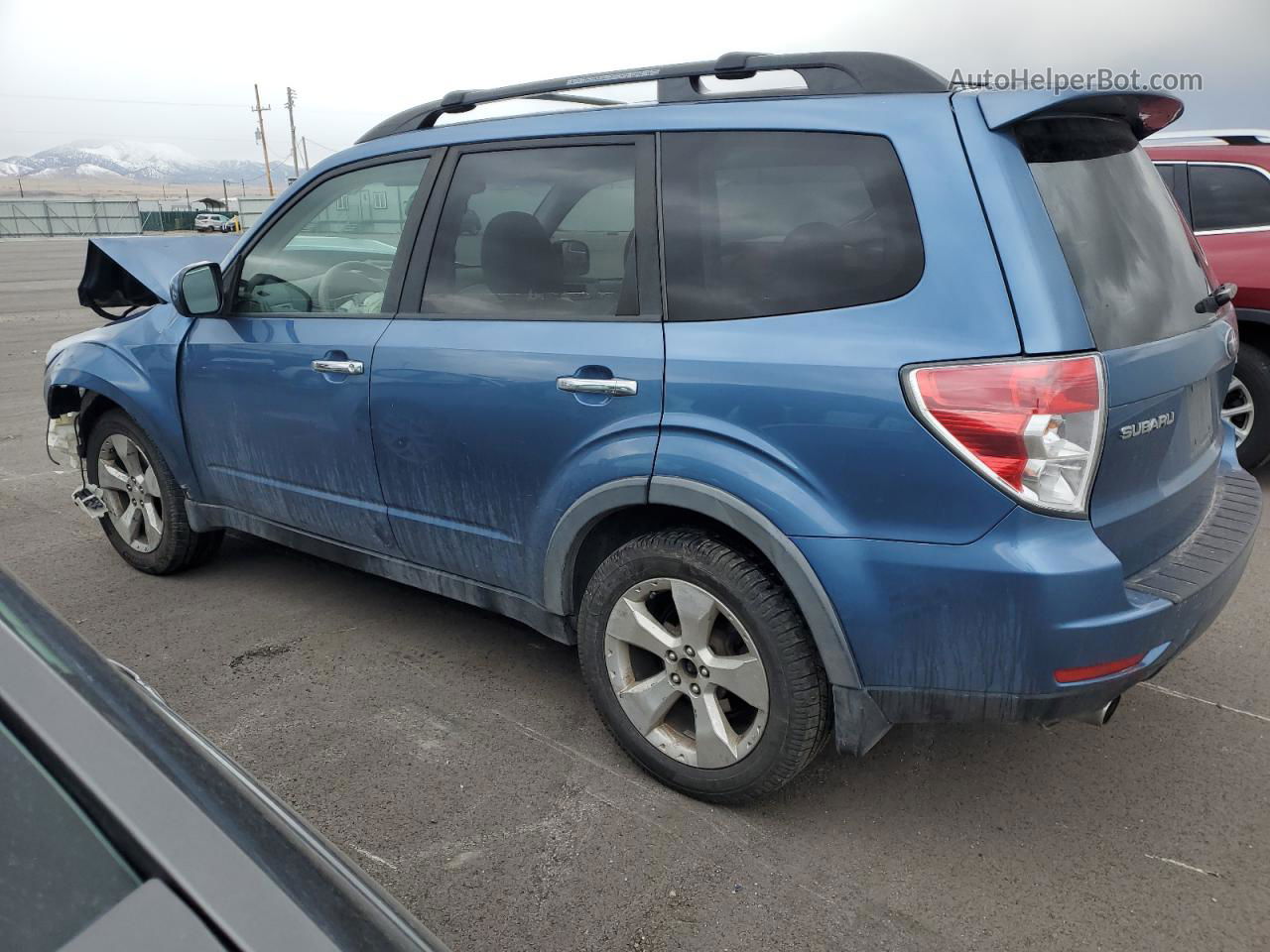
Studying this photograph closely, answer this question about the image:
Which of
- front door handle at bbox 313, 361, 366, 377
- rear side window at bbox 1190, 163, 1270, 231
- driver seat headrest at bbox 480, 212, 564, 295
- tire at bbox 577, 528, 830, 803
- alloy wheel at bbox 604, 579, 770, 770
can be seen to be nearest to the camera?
tire at bbox 577, 528, 830, 803

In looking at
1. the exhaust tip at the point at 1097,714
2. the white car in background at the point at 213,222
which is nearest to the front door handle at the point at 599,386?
the exhaust tip at the point at 1097,714

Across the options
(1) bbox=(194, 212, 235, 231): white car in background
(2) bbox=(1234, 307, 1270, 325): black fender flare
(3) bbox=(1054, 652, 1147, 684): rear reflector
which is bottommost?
(3) bbox=(1054, 652, 1147, 684): rear reflector

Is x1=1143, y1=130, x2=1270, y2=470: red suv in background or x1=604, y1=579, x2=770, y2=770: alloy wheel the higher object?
x1=1143, y1=130, x2=1270, y2=470: red suv in background

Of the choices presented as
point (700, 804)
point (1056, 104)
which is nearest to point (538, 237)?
point (1056, 104)

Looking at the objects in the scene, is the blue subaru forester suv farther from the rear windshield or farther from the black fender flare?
the black fender flare

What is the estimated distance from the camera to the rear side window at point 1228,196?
18.9 feet

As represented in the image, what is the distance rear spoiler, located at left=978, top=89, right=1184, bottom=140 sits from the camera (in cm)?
229

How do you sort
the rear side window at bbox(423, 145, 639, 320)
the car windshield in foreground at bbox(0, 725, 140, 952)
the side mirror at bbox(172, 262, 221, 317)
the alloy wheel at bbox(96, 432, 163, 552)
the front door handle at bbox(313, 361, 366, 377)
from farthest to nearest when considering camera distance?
the alloy wheel at bbox(96, 432, 163, 552) → the side mirror at bbox(172, 262, 221, 317) → the front door handle at bbox(313, 361, 366, 377) → the rear side window at bbox(423, 145, 639, 320) → the car windshield in foreground at bbox(0, 725, 140, 952)

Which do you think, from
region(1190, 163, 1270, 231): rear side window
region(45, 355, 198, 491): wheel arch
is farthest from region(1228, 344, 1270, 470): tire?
region(45, 355, 198, 491): wheel arch

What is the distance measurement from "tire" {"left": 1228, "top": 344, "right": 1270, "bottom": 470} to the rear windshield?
11.3 feet

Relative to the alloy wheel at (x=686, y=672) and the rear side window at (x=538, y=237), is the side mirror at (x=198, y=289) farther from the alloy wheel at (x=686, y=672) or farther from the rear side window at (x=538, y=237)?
the alloy wheel at (x=686, y=672)

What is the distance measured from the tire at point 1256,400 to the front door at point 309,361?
15.8 feet

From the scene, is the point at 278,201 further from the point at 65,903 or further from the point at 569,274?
the point at 65,903

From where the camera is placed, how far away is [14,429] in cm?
752
